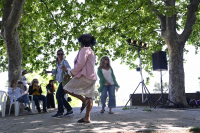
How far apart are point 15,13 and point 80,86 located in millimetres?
5021

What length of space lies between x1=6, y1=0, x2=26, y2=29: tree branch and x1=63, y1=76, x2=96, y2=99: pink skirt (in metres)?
4.74

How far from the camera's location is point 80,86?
4668 mm

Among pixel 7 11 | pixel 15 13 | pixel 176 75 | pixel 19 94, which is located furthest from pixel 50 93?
pixel 176 75

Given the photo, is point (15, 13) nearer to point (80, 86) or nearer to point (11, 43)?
point (11, 43)

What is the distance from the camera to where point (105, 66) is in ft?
24.1

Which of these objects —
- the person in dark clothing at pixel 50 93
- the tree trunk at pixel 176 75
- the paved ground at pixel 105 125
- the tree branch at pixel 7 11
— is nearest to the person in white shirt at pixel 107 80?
the paved ground at pixel 105 125

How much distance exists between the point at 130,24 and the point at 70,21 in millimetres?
3602

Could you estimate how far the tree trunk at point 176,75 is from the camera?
1127 centimetres

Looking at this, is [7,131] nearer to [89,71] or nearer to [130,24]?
[89,71]

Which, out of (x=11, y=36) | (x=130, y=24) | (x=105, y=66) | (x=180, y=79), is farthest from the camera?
(x=130, y=24)

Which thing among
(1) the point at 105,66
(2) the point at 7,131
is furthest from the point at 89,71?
(1) the point at 105,66

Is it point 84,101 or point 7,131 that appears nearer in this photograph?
point 7,131

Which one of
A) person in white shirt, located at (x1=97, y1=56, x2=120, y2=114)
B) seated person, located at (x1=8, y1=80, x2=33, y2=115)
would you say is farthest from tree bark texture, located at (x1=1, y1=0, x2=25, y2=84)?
person in white shirt, located at (x1=97, y1=56, x2=120, y2=114)

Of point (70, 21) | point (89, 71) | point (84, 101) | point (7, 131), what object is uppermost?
point (70, 21)
